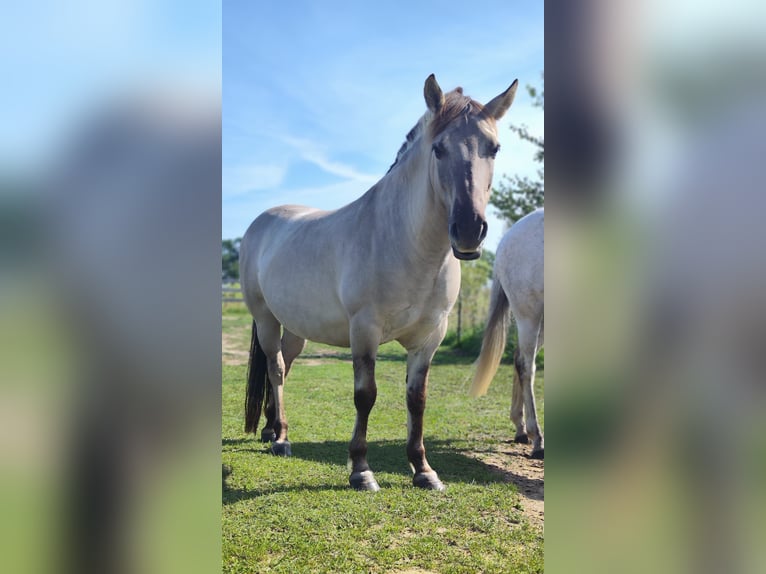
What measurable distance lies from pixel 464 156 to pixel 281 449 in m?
2.75

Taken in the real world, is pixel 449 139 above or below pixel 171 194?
above

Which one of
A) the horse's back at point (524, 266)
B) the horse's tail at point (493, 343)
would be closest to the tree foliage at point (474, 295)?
the horse's tail at point (493, 343)

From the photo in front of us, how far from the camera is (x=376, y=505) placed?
2.73m

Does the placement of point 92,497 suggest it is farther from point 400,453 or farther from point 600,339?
point 400,453

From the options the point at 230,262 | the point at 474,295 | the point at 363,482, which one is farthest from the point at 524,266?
the point at 230,262

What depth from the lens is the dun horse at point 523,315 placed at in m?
4.10

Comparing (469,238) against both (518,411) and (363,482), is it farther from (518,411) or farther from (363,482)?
(518,411)

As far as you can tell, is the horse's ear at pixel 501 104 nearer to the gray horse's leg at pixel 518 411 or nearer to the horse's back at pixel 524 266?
the horse's back at pixel 524 266

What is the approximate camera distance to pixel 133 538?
28.5 inches

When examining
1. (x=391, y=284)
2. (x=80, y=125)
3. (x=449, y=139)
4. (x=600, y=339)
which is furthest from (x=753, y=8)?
(x=391, y=284)

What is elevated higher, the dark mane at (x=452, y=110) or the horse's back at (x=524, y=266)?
the dark mane at (x=452, y=110)

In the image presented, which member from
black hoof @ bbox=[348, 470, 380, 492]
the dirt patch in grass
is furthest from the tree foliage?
black hoof @ bbox=[348, 470, 380, 492]

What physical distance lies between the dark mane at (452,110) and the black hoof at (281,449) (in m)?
2.69

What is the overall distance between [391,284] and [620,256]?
2292 millimetres
